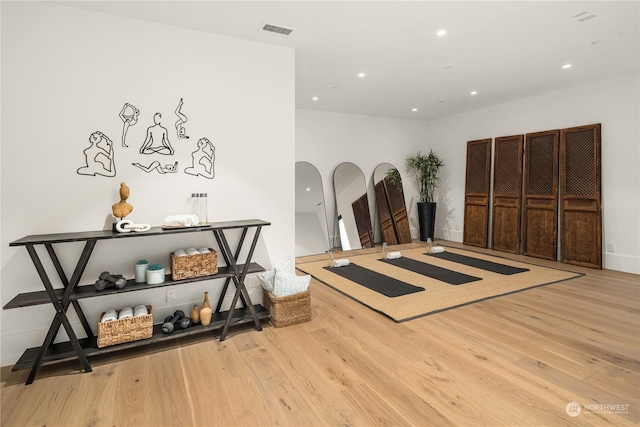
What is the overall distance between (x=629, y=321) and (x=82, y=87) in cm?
476

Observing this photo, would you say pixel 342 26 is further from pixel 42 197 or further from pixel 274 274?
pixel 42 197

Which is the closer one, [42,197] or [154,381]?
[154,381]

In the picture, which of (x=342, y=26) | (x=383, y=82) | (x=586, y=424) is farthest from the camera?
(x=383, y=82)

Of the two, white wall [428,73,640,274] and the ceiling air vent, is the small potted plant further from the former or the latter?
white wall [428,73,640,274]

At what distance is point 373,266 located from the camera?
4.96m

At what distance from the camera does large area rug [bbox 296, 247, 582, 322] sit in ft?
11.3

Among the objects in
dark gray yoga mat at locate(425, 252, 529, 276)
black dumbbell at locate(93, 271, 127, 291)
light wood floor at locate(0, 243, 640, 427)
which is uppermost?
black dumbbell at locate(93, 271, 127, 291)

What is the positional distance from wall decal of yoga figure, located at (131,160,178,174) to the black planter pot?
521cm

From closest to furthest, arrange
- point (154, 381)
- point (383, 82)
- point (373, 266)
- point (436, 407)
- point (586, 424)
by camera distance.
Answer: point (586, 424) → point (436, 407) → point (154, 381) → point (383, 82) → point (373, 266)

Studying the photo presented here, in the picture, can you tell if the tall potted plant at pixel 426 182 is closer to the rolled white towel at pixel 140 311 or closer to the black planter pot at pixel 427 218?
the black planter pot at pixel 427 218

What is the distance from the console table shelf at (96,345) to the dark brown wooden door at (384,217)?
424 cm

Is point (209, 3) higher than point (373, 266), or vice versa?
point (209, 3)

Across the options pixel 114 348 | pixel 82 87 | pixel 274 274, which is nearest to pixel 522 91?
→ pixel 274 274

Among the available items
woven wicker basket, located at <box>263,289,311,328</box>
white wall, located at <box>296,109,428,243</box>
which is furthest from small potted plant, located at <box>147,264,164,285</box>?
white wall, located at <box>296,109,428,243</box>
